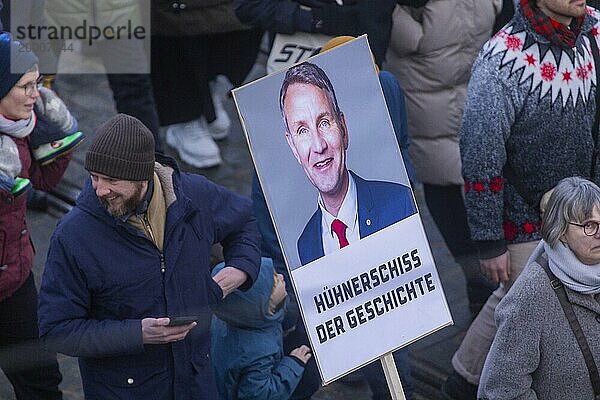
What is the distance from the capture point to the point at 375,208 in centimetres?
373

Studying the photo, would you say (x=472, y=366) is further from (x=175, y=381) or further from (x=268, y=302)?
(x=175, y=381)

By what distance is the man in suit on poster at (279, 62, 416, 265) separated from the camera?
11.7ft

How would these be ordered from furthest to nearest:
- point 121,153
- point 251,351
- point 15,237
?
1. point 15,237
2. point 251,351
3. point 121,153

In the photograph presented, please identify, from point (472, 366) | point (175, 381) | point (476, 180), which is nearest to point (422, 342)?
point (472, 366)

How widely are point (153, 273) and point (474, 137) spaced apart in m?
1.43

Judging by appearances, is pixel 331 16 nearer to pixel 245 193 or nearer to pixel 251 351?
pixel 245 193

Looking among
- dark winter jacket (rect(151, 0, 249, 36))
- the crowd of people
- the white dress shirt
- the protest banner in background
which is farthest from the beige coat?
the white dress shirt

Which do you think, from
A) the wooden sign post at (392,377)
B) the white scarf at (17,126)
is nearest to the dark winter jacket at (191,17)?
the white scarf at (17,126)

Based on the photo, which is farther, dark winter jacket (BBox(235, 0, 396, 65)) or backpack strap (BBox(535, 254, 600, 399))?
dark winter jacket (BBox(235, 0, 396, 65))

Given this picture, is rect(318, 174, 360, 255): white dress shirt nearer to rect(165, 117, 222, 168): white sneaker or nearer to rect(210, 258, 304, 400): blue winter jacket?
rect(210, 258, 304, 400): blue winter jacket

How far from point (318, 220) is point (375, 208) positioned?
20 centimetres

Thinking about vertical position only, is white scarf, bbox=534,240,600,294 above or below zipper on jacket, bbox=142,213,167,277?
below

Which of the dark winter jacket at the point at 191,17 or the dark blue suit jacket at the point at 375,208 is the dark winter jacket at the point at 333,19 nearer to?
the dark winter jacket at the point at 191,17

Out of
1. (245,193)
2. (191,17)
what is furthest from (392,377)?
(191,17)
